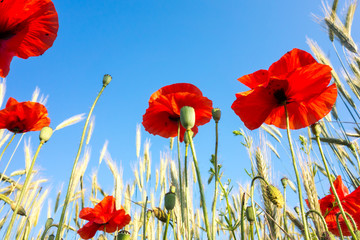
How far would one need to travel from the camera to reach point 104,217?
1.51 m

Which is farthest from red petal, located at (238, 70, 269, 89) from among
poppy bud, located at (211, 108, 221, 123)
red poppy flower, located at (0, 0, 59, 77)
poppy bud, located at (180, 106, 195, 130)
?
red poppy flower, located at (0, 0, 59, 77)

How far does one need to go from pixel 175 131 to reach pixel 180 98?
0.73ft

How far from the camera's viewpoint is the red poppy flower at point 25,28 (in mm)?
762

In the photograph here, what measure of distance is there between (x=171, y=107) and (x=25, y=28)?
550mm

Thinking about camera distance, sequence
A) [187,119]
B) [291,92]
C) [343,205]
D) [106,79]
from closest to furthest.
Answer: [187,119] → [291,92] → [106,79] → [343,205]

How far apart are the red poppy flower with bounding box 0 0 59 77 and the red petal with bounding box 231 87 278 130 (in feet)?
1.92

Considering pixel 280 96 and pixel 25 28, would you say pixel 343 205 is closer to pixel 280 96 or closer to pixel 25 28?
pixel 280 96

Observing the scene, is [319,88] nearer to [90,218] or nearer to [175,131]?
[175,131]

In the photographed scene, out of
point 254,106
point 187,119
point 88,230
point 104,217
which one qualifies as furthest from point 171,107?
point 88,230

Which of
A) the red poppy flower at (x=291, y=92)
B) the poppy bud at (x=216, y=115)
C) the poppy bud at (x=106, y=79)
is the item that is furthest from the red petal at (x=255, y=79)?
the poppy bud at (x=106, y=79)

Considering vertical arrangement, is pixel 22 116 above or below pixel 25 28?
above

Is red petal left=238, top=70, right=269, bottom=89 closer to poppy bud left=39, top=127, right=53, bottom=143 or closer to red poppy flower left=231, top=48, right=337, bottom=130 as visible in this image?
red poppy flower left=231, top=48, right=337, bottom=130

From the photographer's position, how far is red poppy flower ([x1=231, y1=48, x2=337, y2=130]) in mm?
900

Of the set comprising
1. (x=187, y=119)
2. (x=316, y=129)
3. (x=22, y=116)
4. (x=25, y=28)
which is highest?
(x=22, y=116)
